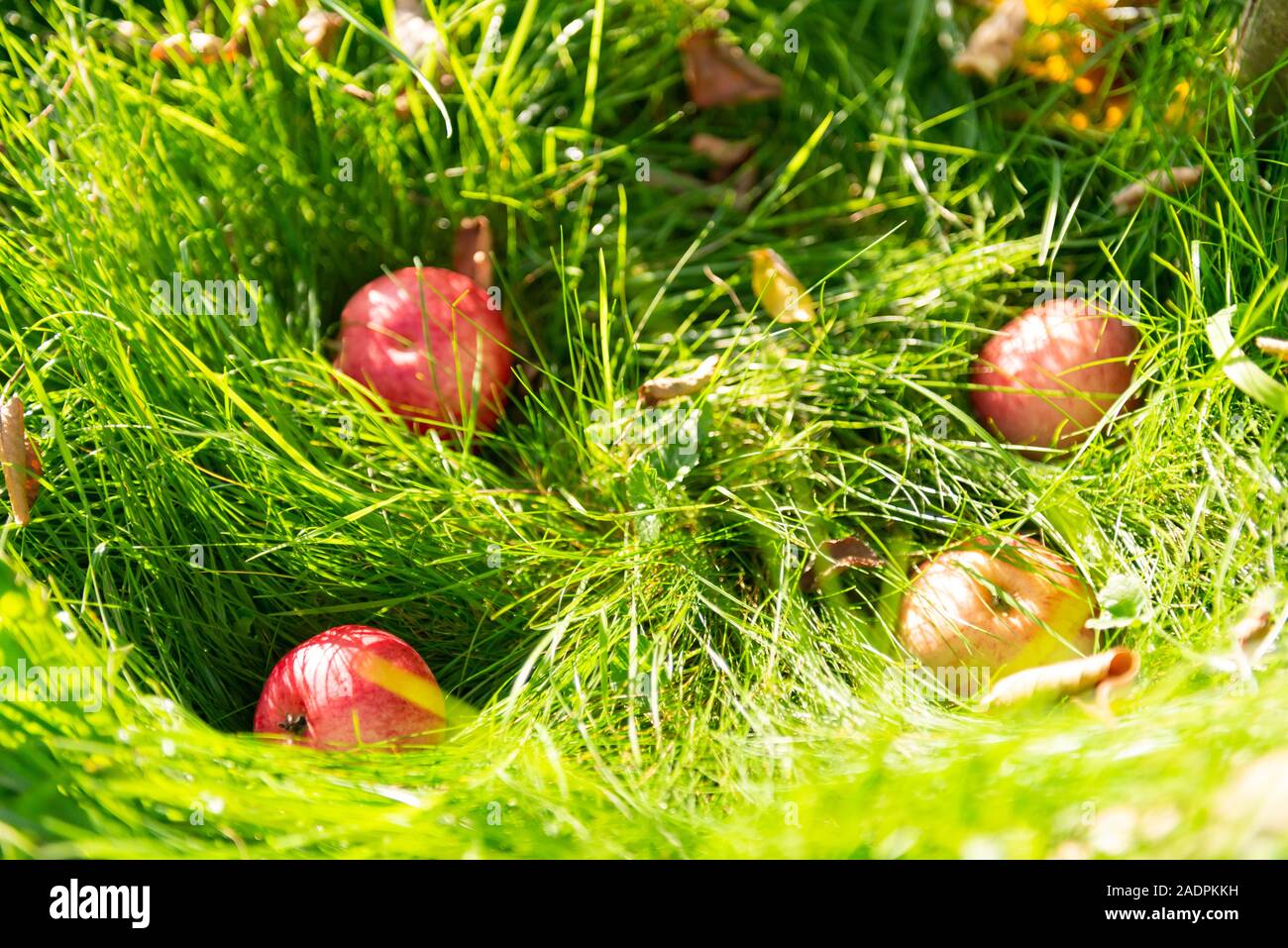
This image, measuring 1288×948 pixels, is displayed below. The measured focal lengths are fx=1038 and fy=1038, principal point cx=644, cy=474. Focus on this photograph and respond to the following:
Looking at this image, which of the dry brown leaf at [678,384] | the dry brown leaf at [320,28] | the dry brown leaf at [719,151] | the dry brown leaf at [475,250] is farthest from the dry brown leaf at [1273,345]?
the dry brown leaf at [320,28]

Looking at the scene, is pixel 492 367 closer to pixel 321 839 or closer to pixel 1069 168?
pixel 321 839

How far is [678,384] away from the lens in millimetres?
2068

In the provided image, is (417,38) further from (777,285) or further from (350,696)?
(350,696)

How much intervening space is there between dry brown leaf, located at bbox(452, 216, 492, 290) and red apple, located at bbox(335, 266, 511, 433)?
129 mm

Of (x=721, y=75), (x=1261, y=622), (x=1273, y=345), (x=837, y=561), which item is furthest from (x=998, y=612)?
(x=721, y=75)

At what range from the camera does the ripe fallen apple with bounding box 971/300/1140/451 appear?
207 cm

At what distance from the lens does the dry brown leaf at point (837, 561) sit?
196cm

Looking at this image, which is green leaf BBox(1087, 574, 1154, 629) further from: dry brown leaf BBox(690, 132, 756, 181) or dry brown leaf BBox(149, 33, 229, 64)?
dry brown leaf BBox(149, 33, 229, 64)

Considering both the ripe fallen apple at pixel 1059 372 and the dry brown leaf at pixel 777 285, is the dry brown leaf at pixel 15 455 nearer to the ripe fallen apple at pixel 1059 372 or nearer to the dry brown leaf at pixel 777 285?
the dry brown leaf at pixel 777 285

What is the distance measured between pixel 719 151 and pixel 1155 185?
Result: 998 millimetres

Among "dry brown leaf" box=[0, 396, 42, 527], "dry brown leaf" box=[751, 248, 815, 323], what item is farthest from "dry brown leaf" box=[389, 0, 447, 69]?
"dry brown leaf" box=[0, 396, 42, 527]
